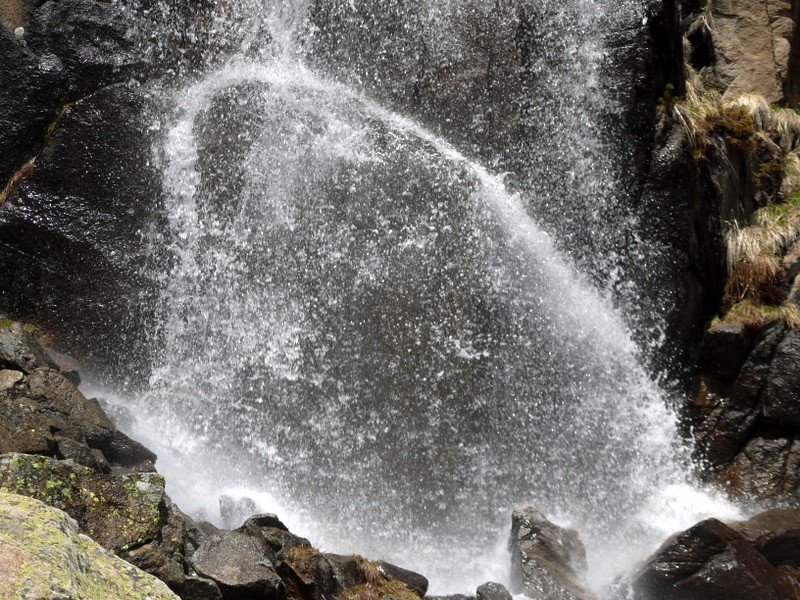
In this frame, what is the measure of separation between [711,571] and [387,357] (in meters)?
4.08

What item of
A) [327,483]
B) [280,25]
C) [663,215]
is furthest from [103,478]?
[280,25]

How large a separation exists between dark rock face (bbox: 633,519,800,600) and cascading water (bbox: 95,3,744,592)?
1.01 meters

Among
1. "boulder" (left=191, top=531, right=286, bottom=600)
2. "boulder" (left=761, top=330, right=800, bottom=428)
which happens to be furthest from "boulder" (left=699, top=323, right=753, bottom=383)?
"boulder" (left=191, top=531, right=286, bottom=600)

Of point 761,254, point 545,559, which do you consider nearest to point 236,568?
point 545,559

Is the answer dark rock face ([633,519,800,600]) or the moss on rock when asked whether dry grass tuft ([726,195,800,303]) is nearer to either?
dark rock face ([633,519,800,600])

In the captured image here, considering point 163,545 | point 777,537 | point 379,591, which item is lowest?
point 163,545

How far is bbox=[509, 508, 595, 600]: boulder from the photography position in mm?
6758

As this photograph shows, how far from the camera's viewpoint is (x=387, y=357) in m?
8.95

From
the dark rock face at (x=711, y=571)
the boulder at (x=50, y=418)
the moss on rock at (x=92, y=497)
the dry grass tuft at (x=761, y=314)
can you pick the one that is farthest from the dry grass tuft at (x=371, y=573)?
the dry grass tuft at (x=761, y=314)

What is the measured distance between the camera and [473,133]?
404 inches

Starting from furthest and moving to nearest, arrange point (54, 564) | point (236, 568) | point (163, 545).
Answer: point (236, 568) < point (163, 545) < point (54, 564)

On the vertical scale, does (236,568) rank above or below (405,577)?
below

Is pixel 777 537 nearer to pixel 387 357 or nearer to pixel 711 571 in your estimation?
pixel 711 571

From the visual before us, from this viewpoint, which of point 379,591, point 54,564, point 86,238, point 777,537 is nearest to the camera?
point 54,564
